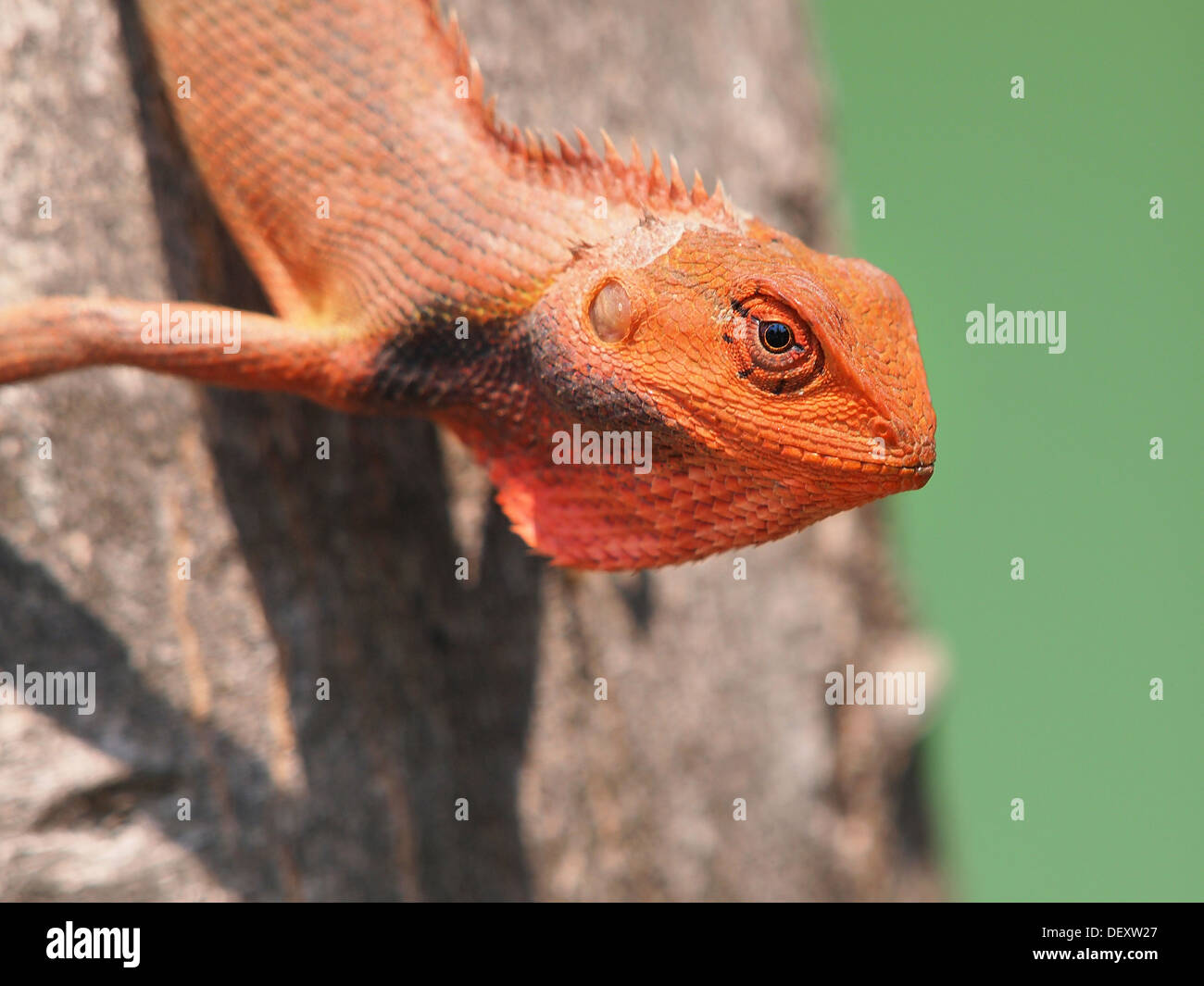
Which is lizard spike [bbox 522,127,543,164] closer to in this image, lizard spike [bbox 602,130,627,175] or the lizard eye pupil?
lizard spike [bbox 602,130,627,175]

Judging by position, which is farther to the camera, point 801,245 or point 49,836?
point 49,836

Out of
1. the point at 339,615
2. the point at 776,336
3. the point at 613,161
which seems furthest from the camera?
the point at 339,615

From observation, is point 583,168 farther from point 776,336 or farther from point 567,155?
point 776,336

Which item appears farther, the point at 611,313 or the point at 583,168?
the point at 583,168

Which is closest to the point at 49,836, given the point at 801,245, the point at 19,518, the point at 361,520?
the point at 19,518

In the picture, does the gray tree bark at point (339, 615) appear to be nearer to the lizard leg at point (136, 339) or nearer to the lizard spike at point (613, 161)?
the lizard leg at point (136, 339)

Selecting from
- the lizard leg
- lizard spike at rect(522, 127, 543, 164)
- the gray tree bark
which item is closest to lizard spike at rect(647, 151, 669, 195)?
lizard spike at rect(522, 127, 543, 164)

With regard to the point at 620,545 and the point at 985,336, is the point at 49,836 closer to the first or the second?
the point at 620,545

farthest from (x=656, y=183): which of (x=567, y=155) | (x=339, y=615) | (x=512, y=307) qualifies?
(x=339, y=615)
